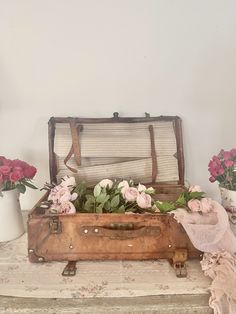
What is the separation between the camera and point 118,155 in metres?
1.27

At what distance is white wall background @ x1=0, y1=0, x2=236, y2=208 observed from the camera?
1.25 metres

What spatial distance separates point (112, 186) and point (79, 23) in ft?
2.16

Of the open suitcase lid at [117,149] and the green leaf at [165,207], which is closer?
the green leaf at [165,207]

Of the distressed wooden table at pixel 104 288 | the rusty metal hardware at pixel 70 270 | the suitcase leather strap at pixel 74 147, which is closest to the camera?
the distressed wooden table at pixel 104 288

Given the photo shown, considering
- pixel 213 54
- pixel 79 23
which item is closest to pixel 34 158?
pixel 79 23

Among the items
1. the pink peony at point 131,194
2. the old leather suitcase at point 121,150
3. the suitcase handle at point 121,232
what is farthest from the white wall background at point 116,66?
the suitcase handle at point 121,232

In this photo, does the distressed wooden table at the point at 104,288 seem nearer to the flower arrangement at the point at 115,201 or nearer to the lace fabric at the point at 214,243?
the lace fabric at the point at 214,243

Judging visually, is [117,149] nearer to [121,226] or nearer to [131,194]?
[131,194]

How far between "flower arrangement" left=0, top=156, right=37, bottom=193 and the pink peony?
338 millimetres

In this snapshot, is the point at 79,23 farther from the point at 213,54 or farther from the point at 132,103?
the point at 213,54

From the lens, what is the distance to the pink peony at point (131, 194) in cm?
105

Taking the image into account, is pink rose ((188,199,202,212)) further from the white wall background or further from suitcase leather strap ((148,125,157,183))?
the white wall background

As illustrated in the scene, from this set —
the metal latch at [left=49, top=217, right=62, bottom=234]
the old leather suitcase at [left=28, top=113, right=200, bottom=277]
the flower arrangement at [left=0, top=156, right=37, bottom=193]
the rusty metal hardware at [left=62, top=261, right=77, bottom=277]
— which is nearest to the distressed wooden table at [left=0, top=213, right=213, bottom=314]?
the rusty metal hardware at [left=62, top=261, right=77, bottom=277]

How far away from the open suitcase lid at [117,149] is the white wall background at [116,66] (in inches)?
2.5
